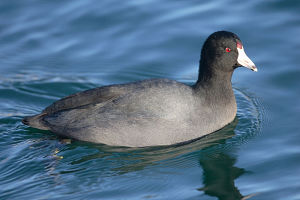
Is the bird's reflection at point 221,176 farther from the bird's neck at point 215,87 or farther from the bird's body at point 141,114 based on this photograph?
the bird's neck at point 215,87

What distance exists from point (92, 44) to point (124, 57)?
97 cm

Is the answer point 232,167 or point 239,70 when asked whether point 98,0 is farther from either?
point 232,167

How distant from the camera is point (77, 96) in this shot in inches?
320

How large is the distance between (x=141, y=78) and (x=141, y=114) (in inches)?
103

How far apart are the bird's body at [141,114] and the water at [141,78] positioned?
0.63 feet

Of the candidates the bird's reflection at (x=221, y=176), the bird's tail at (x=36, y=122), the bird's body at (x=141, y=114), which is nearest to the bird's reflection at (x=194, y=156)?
the bird's reflection at (x=221, y=176)

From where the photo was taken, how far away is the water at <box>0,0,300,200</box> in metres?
6.80

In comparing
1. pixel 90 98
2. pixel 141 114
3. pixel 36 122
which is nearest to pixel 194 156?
pixel 141 114

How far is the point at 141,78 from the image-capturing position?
33.3 ft

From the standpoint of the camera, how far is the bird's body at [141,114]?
7613 mm

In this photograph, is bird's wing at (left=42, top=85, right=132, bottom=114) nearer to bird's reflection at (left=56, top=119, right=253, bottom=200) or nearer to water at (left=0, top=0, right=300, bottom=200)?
water at (left=0, top=0, right=300, bottom=200)

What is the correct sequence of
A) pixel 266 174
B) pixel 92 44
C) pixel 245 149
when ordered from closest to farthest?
pixel 266 174 < pixel 245 149 < pixel 92 44

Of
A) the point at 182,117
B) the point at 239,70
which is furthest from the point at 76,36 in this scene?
the point at 182,117

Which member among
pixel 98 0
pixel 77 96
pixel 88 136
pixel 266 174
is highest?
pixel 98 0
